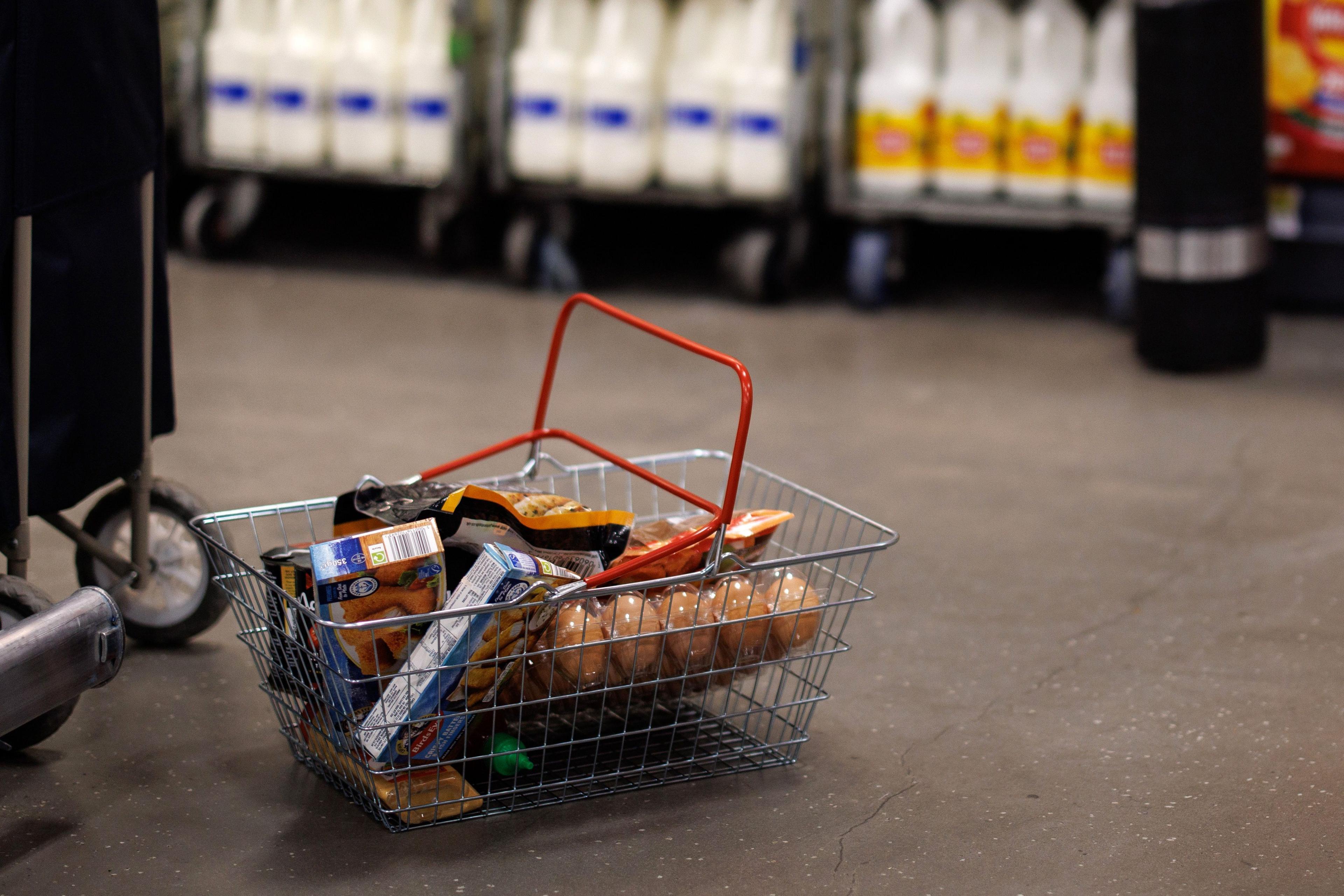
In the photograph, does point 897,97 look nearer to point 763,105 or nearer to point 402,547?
point 763,105

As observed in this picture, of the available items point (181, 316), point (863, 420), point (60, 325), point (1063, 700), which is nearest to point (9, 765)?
point (60, 325)

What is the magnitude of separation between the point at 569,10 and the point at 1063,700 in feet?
10.9

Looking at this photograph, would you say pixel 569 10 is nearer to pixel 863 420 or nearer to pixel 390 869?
pixel 863 420

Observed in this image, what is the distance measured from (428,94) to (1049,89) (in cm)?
196

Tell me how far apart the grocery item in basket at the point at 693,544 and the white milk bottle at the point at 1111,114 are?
286cm

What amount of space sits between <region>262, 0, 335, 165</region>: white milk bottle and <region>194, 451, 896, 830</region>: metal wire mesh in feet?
10.3

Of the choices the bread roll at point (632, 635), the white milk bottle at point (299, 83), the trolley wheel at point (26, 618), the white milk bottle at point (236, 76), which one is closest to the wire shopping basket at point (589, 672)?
the bread roll at point (632, 635)

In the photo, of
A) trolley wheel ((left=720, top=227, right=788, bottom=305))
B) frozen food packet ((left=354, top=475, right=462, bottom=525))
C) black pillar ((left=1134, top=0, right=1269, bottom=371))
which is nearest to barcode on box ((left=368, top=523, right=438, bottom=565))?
frozen food packet ((left=354, top=475, right=462, bottom=525))

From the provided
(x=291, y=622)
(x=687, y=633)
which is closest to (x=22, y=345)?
(x=291, y=622)

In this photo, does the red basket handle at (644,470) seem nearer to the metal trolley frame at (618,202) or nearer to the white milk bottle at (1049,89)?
the metal trolley frame at (618,202)

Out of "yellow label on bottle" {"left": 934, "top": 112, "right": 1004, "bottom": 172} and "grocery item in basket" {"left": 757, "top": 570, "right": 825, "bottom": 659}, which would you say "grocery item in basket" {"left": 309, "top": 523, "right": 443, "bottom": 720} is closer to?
"grocery item in basket" {"left": 757, "top": 570, "right": 825, "bottom": 659}

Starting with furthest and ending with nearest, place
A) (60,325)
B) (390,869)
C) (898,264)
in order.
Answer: (898,264) → (60,325) → (390,869)

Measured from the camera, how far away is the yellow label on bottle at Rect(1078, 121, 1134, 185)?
4.50m

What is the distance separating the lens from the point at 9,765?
6.37ft
